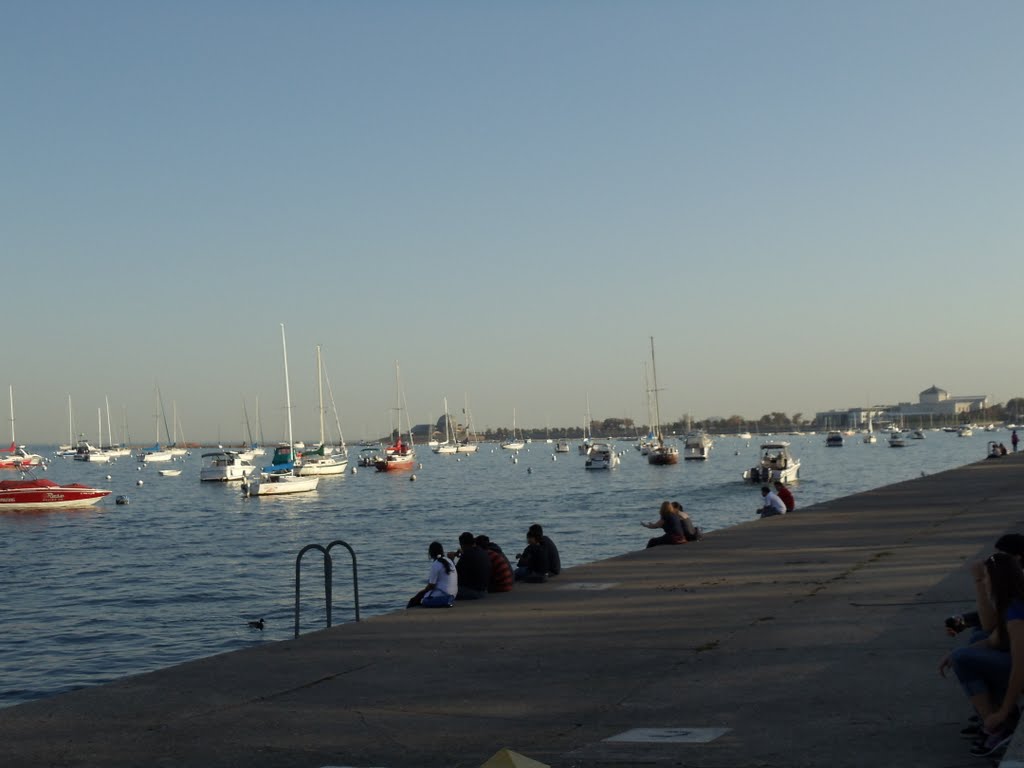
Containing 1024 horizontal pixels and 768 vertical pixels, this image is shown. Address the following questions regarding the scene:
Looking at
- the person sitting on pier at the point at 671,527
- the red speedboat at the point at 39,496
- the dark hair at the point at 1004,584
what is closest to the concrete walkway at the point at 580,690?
the dark hair at the point at 1004,584

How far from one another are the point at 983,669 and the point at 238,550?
39.7 m

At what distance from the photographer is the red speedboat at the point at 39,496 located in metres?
68.0

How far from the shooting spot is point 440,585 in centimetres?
1691

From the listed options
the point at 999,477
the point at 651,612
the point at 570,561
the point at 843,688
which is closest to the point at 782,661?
the point at 843,688

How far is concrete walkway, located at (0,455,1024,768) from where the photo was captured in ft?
28.4

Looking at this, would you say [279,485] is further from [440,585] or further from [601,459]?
[440,585]

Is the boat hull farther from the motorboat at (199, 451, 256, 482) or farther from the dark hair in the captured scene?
the dark hair

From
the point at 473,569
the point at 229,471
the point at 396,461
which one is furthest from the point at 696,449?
the point at 473,569

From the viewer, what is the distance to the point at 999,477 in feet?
181

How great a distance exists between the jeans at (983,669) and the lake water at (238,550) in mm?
15255

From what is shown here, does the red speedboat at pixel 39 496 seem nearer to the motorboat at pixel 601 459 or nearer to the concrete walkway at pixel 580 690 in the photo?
the concrete walkway at pixel 580 690

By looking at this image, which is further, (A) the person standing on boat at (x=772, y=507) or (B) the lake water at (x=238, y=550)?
(A) the person standing on boat at (x=772, y=507)

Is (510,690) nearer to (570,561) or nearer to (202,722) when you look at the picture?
(202,722)

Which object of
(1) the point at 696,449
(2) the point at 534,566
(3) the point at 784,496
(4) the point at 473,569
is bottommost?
→ (1) the point at 696,449
